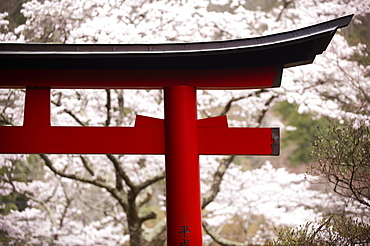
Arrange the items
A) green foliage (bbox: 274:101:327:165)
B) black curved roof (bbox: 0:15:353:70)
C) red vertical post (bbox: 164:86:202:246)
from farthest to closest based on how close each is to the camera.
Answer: green foliage (bbox: 274:101:327:165), red vertical post (bbox: 164:86:202:246), black curved roof (bbox: 0:15:353:70)

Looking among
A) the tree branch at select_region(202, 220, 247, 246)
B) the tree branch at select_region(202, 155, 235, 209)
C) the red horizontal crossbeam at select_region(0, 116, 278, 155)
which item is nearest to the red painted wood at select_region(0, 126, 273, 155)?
the red horizontal crossbeam at select_region(0, 116, 278, 155)

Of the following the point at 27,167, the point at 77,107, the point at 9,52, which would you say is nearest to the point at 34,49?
the point at 9,52

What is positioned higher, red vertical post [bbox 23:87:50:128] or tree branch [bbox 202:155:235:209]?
red vertical post [bbox 23:87:50:128]

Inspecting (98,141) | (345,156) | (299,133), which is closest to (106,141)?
(98,141)

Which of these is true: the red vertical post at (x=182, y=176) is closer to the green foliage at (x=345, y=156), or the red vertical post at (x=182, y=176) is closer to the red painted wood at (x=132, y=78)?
the red painted wood at (x=132, y=78)

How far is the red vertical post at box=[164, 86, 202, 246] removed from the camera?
2771mm

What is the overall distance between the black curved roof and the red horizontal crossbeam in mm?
448

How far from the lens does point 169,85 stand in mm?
2957

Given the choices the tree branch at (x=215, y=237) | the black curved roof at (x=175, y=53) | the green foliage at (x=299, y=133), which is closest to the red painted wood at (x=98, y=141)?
the black curved roof at (x=175, y=53)

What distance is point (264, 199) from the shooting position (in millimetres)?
7352

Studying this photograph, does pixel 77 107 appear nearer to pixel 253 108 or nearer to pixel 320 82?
pixel 253 108

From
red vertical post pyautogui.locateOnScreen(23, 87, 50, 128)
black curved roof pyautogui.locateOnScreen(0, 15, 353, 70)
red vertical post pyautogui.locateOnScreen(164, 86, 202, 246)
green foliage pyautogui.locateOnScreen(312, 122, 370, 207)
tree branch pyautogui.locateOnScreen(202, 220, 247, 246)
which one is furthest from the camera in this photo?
tree branch pyautogui.locateOnScreen(202, 220, 247, 246)

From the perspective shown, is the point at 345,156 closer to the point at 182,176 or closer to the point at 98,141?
the point at 182,176

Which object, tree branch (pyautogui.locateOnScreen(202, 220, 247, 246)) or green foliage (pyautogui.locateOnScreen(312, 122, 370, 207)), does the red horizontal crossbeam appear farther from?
tree branch (pyautogui.locateOnScreen(202, 220, 247, 246))
